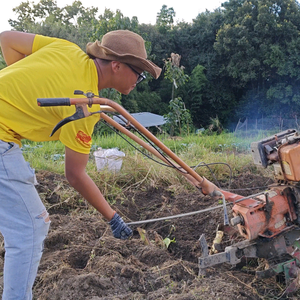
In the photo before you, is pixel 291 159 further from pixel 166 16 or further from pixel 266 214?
pixel 166 16

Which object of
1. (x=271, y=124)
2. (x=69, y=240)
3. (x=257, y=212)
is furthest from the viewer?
(x=271, y=124)

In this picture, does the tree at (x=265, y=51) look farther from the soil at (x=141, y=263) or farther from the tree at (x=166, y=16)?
the soil at (x=141, y=263)

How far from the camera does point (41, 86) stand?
1944 mm

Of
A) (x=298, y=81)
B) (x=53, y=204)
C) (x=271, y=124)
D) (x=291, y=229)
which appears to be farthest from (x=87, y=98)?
(x=298, y=81)

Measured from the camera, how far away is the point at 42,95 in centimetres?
194

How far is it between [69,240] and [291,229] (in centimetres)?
199

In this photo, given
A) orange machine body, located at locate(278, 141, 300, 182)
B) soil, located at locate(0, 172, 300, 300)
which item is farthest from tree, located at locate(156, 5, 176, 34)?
orange machine body, located at locate(278, 141, 300, 182)

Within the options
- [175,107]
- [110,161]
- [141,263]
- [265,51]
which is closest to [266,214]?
[141,263]

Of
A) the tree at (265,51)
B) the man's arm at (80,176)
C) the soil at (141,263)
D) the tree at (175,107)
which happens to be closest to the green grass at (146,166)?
the soil at (141,263)

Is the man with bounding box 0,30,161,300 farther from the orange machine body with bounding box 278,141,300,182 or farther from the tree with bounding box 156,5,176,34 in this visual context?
the tree with bounding box 156,5,176,34

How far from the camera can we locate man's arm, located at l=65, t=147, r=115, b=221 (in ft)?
6.54

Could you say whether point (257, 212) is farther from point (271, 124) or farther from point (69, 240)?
point (271, 124)

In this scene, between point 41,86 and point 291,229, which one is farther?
point 291,229

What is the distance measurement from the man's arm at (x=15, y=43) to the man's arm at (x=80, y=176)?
778 mm
